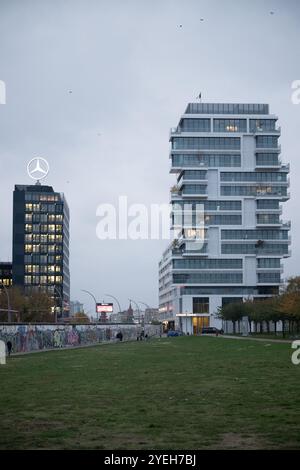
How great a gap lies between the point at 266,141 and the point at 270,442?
134 meters

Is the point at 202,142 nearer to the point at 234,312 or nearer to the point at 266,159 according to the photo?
the point at 266,159

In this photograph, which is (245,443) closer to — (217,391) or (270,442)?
(270,442)

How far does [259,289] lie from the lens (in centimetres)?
14150

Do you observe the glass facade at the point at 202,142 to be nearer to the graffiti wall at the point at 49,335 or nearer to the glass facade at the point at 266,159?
the glass facade at the point at 266,159

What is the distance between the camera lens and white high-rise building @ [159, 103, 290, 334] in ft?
460

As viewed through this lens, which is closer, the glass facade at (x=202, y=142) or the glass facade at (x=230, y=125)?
the glass facade at (x=202, y=142)

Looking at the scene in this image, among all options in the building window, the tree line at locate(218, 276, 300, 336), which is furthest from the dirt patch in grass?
the building window

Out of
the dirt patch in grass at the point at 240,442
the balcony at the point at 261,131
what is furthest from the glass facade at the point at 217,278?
the dirt patch in grass at the point at 240,442

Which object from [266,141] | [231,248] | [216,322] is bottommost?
[216,322]

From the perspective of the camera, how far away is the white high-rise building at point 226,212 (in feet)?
460

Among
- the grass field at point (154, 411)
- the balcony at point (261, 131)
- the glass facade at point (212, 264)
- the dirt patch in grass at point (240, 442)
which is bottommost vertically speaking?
the grass field at point (154, 411)

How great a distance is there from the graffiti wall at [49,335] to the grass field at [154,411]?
3442 cm

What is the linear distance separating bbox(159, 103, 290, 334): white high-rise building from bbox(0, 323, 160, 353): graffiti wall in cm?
3722
